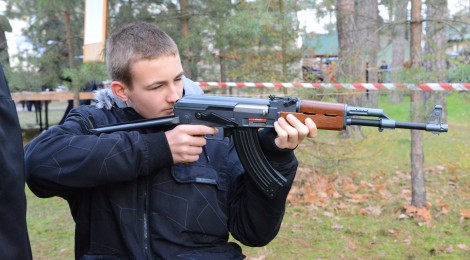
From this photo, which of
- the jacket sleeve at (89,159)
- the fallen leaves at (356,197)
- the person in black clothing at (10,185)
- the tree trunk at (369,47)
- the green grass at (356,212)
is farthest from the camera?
the tree trunk at (369,47)

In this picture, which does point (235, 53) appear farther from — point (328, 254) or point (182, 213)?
point (182, 213)

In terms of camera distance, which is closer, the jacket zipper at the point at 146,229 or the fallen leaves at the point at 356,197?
the jacket zipper at the point at 146,229

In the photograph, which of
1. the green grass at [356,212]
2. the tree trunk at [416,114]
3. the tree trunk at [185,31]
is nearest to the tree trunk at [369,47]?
the tree trunk at [416,114]

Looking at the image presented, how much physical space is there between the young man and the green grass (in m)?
2.52

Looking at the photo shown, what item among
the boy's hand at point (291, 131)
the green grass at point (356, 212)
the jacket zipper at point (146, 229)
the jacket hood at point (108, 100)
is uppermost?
the jacket hood at point (108, 100)

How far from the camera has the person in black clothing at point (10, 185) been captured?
129 centimetres

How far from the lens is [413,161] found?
17.3ft

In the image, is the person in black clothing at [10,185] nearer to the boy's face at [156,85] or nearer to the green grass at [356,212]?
the boy's face at [156,85]

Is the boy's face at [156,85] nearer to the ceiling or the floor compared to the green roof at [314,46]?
nearer to the floor

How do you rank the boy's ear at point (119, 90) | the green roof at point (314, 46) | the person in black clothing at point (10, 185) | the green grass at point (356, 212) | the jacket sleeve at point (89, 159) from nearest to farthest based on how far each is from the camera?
the person in black clothing at point (10, 185)
the jacket sleeve at point (89, 159)
the boy's ear at point (119, 90)
the green grass at point (356, 212)
the green roof at point (314, 46)

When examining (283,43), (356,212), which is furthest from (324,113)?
(283,43)

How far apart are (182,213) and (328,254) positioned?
111 inches

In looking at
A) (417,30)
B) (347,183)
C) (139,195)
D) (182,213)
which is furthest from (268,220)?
(347,183)

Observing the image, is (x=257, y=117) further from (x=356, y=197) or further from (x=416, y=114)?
(x=356, y=197)
